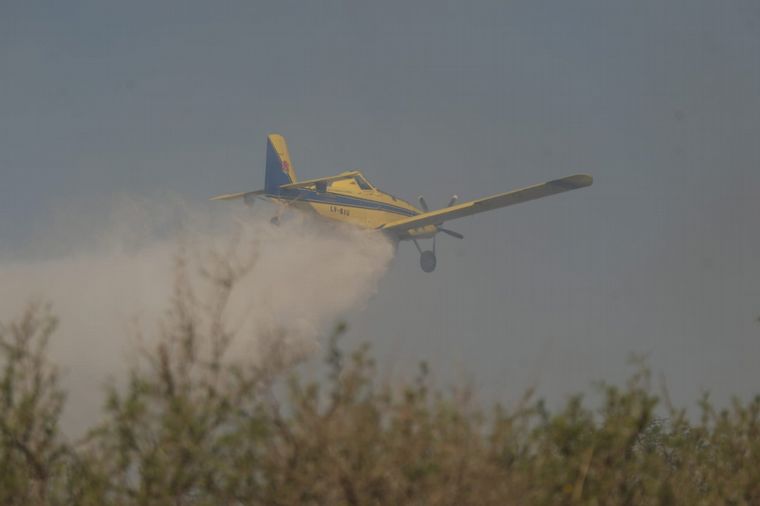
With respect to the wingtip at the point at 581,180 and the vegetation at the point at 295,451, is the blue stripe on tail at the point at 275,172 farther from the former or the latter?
the vegetation at the point at 295,451

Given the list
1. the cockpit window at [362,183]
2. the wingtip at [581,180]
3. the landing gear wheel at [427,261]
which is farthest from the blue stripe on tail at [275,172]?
the wingtip at [581,180]

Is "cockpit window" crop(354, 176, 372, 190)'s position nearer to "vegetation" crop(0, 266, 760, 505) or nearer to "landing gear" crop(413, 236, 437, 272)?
"landing gear" crop(413, 236, 437, 272)

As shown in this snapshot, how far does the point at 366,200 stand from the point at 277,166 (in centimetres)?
544

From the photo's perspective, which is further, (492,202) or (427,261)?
(492,202)

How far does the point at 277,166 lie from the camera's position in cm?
5941

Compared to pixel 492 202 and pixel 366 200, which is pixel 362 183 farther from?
pixel 492 202

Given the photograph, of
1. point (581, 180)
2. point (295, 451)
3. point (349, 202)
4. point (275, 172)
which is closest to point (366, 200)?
point (349, 202)

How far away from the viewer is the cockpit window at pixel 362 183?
57969mm

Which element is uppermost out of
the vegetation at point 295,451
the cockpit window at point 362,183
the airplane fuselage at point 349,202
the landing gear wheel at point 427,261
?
the cockpit window at point 362,183

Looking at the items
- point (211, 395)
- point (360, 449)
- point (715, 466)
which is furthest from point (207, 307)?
point (715, 466)

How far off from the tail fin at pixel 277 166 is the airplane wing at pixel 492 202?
19.5 feet

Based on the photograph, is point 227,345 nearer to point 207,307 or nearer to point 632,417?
point 207,307

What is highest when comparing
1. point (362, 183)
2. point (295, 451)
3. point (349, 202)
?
point (362, 183)

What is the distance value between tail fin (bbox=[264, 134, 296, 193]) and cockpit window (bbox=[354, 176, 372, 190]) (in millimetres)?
3821
